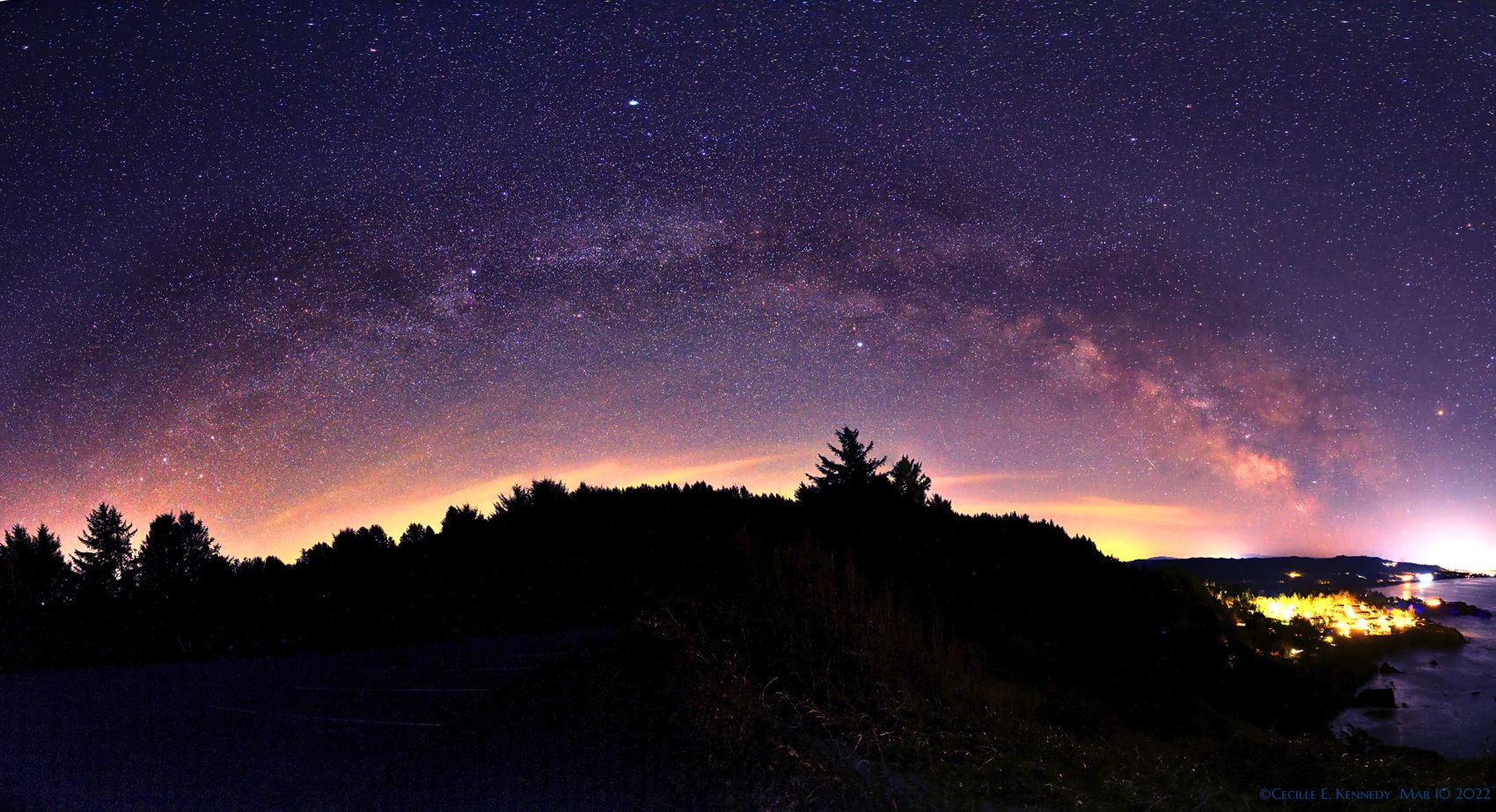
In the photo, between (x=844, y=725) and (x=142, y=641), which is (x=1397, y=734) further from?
(x=142, y=641)

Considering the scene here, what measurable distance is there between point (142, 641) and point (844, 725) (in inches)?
1198

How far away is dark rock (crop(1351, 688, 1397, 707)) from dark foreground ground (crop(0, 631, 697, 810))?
12509 mm

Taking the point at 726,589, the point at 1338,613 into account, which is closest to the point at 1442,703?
the point at 1338,613

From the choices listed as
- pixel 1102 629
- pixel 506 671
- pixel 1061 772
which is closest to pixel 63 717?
pixel 506 671

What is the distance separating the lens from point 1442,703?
39.4 feet

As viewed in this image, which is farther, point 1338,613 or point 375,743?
point 1338,613

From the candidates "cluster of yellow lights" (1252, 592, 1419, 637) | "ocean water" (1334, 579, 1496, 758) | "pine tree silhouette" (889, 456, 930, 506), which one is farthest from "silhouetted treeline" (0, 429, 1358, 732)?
"pine tree silhouette" (889, 456, 930, 506)

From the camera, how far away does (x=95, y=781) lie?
8.55 m

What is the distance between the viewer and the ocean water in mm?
10031

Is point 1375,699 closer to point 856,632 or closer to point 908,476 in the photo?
point 856,632

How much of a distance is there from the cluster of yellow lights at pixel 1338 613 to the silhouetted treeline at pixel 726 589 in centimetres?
389

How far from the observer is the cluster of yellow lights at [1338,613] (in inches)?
664

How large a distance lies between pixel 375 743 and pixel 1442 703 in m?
16.2

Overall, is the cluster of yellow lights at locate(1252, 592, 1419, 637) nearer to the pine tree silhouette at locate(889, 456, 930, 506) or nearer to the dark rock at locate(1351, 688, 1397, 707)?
the dark rock at locate(1351, 688, 1397, 707)
